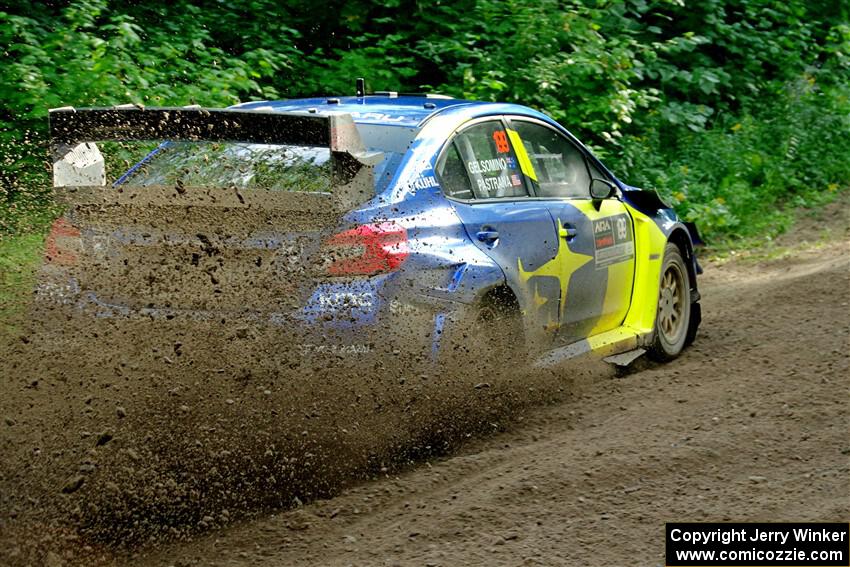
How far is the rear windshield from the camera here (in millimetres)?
4781

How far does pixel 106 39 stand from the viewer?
9.46m

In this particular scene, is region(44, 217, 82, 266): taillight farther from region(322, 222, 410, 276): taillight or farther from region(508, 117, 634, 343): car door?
region(508, 117, 634, 343): car door

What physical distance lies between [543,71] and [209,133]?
6.52 m

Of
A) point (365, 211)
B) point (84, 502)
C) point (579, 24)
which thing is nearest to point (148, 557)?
point (84, 502)

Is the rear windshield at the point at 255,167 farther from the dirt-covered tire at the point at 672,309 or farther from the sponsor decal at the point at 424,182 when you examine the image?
the dirt-covered tire at the point at 672,309

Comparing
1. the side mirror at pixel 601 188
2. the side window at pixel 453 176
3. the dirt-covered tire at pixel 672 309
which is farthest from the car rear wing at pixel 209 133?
the dirt-covered tire at pixel 672 309

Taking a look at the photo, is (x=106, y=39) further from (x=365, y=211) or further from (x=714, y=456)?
(x=714, y=456)

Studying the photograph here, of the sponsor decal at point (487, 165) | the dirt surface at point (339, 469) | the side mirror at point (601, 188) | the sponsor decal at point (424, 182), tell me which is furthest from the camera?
the side mirror at point (601, 188)

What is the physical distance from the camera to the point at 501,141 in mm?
6020

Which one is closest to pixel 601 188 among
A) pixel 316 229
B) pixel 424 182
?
pixel 424 182

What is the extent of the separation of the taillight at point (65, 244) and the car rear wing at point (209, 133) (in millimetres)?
163

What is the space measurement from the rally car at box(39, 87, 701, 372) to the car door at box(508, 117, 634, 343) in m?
0.20

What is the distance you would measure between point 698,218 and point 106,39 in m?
6.33
